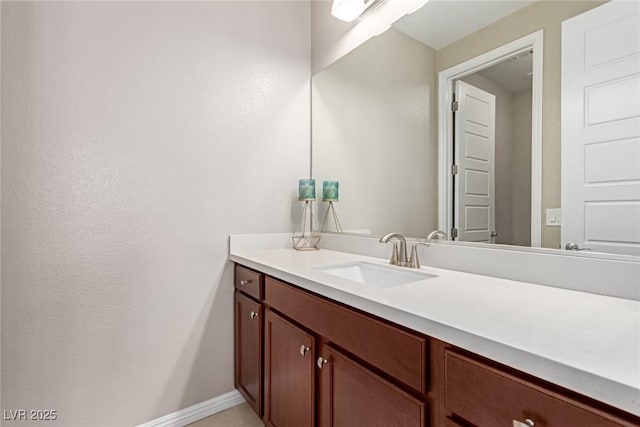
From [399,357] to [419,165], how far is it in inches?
35.8

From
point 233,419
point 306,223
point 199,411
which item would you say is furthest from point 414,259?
point 199,411

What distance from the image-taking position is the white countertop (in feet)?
1.55

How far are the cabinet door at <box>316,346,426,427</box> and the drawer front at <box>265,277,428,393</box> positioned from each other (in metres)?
0.04

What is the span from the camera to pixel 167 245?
5.11ft

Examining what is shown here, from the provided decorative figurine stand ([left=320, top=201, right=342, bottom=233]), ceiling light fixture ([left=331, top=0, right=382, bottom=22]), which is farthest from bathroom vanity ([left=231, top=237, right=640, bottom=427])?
ceiling light fixture ([left=331, top=0, right=382, bottom=22])

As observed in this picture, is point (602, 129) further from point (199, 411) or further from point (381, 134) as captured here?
point (199, 411)

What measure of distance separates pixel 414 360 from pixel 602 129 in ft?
2.79

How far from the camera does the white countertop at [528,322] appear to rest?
473 millimetres

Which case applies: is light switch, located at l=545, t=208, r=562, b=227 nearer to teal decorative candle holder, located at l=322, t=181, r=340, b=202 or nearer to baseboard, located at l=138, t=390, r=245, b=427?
teal decorative candle holder, located at l=322, t=181, r=340, b=202

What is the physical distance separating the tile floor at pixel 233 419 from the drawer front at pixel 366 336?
83 cm

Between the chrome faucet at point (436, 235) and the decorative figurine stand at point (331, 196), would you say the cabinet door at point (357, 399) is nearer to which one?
the chrome faucet at point (436, 235)

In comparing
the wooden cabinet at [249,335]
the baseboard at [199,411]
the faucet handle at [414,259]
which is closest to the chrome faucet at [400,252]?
the faucet handle at [414,259]

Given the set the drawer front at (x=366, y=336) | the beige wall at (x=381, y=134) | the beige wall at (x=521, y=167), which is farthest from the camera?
the beige wall at (x=381, y=134)

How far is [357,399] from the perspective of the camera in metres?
0.90
